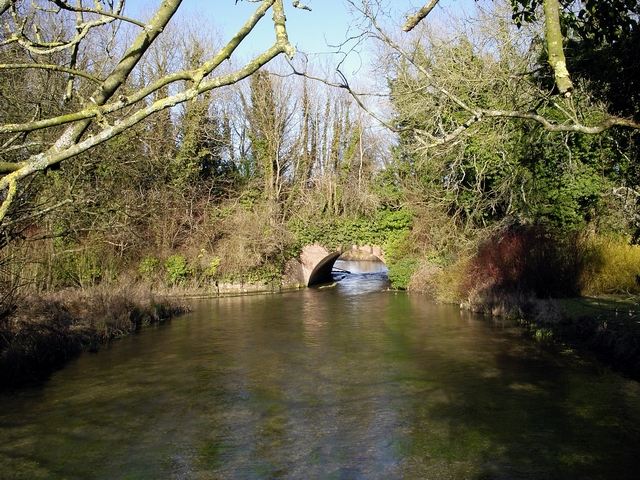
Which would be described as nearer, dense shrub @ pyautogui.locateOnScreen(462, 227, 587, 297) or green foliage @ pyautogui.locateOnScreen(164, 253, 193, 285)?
dense shrub @ pyautogui.locateOnScreen(462, 227, 587, 297)

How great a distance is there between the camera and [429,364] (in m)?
11.0

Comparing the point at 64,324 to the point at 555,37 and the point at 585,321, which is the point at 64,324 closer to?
the point at 585,321

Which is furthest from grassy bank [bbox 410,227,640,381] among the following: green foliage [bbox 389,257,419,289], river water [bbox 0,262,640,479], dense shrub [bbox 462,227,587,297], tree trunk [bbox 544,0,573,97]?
tree trunk [bbox 544,0,573,97]

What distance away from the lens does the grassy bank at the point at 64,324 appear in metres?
10.5

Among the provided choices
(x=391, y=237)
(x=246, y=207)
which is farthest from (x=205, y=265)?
(x=391, y=237)

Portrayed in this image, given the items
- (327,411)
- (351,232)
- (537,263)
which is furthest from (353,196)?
(327,411)

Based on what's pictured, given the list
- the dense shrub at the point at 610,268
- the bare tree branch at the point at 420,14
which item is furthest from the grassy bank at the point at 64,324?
the dense shrub at the point at 610,268

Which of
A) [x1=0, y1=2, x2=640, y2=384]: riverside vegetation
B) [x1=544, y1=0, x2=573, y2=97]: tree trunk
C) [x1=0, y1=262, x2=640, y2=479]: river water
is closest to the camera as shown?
[x1=544, y1=0, x2=573, y2=97]: tree trunk

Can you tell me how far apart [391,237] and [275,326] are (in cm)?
1036

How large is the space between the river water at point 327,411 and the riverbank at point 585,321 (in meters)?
0.52

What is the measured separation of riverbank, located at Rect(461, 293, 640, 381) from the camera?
10.4 metres

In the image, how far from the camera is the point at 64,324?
43.3 feet

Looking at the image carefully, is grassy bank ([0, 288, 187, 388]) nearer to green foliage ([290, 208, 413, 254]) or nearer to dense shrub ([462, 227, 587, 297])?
green foliage ([290, 208, 413, 254])

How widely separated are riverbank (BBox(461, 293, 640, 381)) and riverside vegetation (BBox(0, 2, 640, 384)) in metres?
0.05
